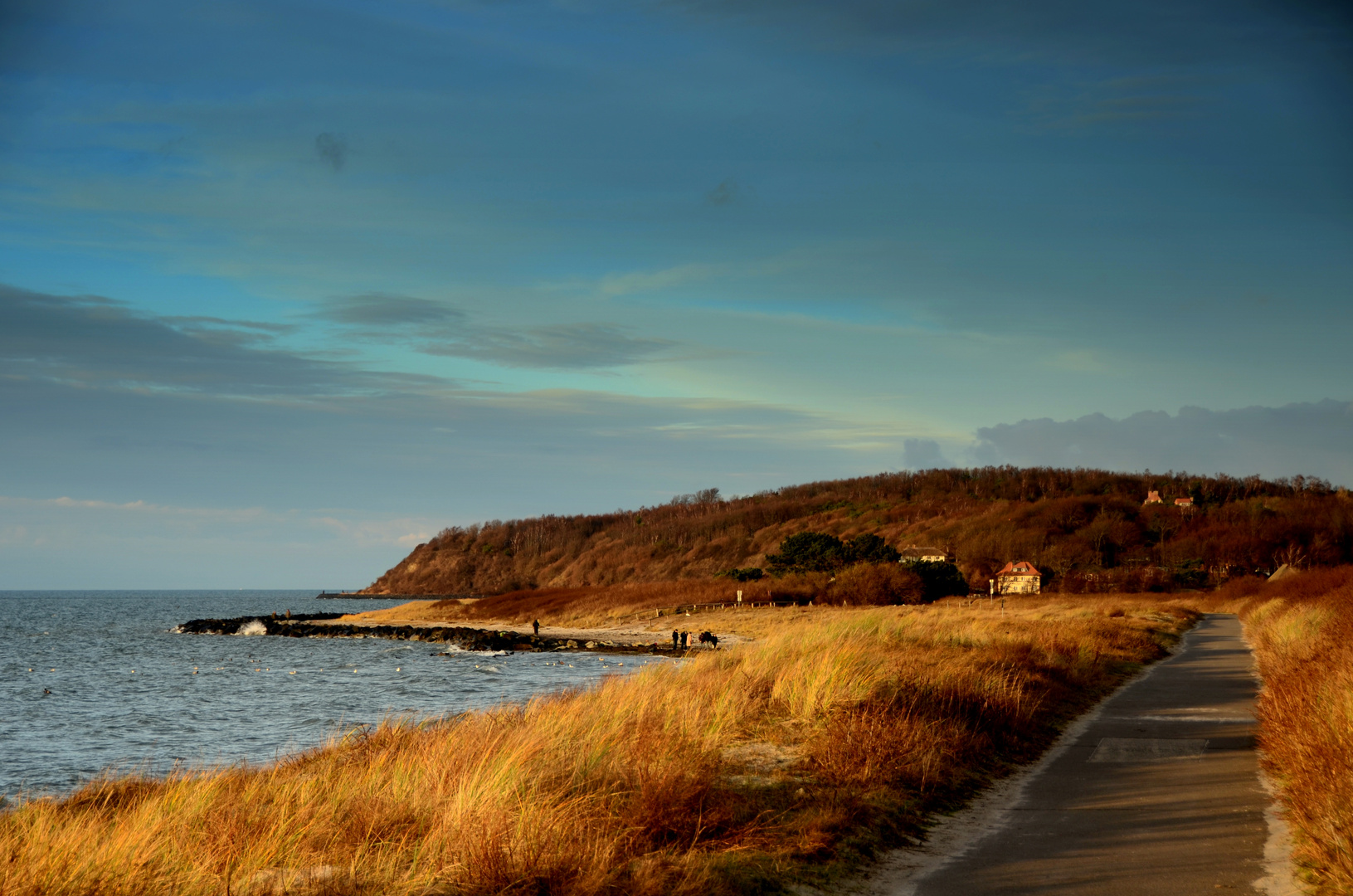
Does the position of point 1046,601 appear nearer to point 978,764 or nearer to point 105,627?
point 978,764

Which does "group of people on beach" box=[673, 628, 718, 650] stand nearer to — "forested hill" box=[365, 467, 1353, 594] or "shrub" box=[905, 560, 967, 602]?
"shrub" box=[905, 560, 967, 602]

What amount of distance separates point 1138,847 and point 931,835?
64.5 inches

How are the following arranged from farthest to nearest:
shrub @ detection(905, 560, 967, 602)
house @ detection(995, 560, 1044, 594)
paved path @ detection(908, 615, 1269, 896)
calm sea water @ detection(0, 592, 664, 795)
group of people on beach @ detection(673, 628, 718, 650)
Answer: house @ detection(995, 560, 1044, 594) < shrub @ detection(905, 560, 967, 602) < group of people on beach @ detection(673, 628, 718, 650) < calm sea water @ detection(0, 592, 664, 795) < paved path @ detection(908, 615, 1269, 896)

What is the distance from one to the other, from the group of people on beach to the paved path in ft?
90.3

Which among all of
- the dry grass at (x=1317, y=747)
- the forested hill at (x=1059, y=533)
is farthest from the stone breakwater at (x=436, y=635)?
the forested hill at (x=1059, y=533)

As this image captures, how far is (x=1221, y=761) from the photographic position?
1152cm

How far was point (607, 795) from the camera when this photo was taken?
7.84 metres

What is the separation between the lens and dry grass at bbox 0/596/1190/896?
616cm

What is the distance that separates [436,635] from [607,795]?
58.6m

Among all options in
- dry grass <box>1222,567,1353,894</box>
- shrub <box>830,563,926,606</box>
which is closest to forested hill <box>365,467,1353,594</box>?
shrub <box>830,563,926,606</box>

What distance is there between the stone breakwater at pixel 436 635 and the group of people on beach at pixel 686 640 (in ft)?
2.14

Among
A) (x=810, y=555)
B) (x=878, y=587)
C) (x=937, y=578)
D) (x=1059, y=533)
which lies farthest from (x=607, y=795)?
(x=1059, y=533)

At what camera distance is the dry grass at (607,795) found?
20.2 feet

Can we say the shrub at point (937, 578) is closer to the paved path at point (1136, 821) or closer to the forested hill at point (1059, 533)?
the forested hill at point (1059, 533)
